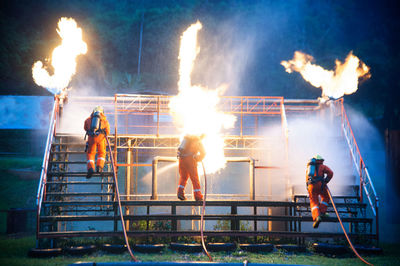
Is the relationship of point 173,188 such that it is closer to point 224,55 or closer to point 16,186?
point 16,186

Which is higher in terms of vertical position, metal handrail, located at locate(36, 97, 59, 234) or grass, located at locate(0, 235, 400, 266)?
metal handrail, located at locate(36, 97, 59, 234)

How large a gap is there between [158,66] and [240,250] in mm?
32226

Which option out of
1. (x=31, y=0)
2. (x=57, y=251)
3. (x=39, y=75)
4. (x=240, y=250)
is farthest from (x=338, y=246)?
(x=31, y=0)

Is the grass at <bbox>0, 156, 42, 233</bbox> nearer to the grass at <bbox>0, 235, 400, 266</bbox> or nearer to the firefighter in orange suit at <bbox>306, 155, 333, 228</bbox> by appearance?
the grass at <bbox>0, 235, 400, 266</bbox>

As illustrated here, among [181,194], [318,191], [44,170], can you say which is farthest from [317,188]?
[44,170]

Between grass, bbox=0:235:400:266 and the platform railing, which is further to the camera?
the platform railing

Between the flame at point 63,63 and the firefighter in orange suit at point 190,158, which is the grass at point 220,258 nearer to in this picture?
the firefighter in orange suit at point 190,158

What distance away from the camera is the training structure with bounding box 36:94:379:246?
30.0 feet

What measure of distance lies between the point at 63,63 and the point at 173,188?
957cm

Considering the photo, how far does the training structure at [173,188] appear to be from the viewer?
9148 mm

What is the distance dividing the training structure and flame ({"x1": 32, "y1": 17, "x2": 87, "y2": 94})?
945 mm

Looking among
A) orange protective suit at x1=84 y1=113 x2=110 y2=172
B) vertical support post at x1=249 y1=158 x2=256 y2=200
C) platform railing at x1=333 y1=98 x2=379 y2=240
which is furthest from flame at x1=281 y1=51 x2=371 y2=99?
orange protective suit at x1=84 y1=113 x2=110 y2=172

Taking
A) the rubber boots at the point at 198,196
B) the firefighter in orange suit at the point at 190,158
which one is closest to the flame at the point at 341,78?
the firefighter in orange suit at the point at 190,158

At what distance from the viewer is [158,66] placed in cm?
3816
